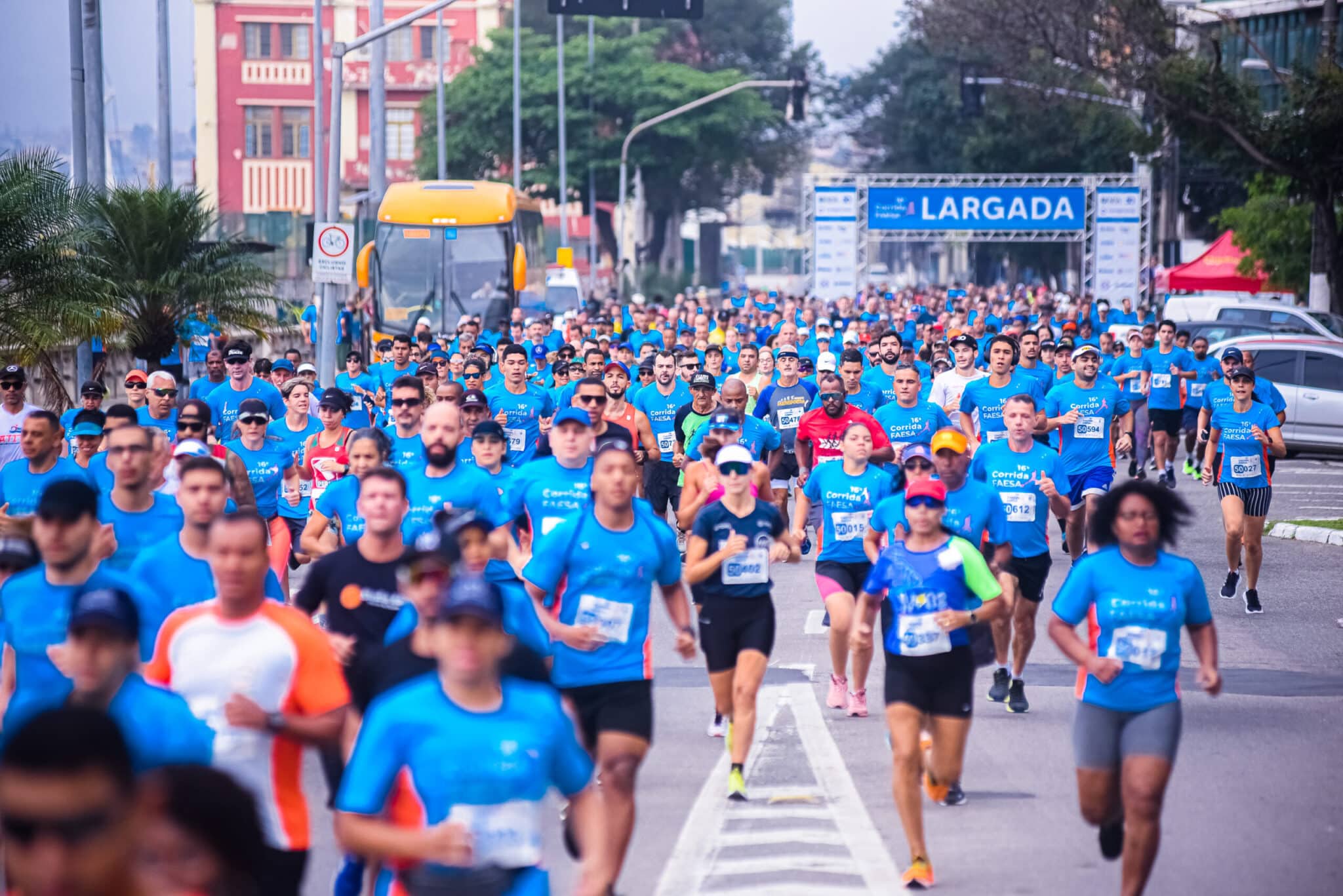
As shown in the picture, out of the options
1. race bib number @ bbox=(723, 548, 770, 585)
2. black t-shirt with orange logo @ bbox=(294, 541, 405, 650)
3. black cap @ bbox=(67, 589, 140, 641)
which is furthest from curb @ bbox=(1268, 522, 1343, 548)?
black cap @ bbox=(67, 589, 140, 641)

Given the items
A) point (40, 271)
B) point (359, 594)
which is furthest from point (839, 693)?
point (40, 271)

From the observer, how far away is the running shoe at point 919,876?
283 inches

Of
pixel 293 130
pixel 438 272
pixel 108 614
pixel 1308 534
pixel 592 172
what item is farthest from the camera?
pixel 293 130

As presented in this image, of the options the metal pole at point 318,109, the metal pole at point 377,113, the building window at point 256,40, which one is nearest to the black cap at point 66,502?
the metal pole at point 318,109

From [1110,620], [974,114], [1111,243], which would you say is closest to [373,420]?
[1110,620]

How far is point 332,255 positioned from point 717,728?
14.2 metres

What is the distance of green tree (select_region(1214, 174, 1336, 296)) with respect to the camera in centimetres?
4022

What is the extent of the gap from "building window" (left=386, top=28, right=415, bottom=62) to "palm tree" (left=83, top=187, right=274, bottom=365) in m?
51.0

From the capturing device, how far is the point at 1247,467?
1447cm

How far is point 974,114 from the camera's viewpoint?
135 ft

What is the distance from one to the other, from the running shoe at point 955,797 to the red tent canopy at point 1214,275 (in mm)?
40547

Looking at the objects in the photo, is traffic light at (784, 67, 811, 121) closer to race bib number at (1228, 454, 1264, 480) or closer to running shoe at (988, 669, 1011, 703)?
race bib number at (1228, 454, 1264, 480)

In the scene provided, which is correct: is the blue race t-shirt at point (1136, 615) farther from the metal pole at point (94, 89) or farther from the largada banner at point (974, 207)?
the largada banner at point (974, 207)

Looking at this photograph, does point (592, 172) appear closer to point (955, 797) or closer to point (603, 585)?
point (955, 797)
